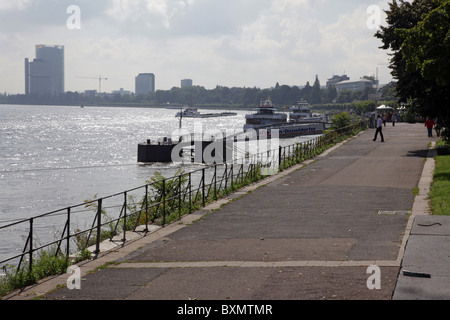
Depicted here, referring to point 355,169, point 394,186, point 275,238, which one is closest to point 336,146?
point 355,169

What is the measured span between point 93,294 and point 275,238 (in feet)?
16.1

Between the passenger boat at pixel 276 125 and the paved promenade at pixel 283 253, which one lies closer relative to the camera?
the paved promenade at pixel 283 253

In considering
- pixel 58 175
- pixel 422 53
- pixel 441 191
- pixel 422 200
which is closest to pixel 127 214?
pixel 422 200

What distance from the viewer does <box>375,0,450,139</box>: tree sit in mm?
19156

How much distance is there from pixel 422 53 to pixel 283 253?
38.1ft

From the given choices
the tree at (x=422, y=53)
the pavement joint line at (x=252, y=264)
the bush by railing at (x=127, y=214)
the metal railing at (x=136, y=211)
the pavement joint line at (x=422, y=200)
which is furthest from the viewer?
the tree at (x=422, y=53)

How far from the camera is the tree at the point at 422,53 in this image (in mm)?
19156

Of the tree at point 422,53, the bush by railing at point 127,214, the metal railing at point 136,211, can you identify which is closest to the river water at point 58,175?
the metal railing at point 136,211

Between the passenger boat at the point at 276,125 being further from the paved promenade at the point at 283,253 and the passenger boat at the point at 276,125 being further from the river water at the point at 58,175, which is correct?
the paved promenade at the point at 283,253

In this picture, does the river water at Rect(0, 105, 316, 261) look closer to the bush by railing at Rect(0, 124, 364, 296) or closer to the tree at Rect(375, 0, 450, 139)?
the bush by railing at Rect(0, 124, 364, 296)

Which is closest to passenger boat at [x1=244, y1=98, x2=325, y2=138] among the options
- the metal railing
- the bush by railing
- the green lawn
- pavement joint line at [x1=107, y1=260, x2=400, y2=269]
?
the metal railing

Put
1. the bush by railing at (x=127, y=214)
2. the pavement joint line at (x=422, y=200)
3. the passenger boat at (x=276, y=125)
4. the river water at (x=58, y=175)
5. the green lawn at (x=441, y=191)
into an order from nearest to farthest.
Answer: the bush by railing at (x=127, y=214) → the pavement joint line at (x=422, y=200) → the green lawn at (x=441, y=191) → the river water at (x=58, y=175) → the passenger boat at (x=276, y=125)

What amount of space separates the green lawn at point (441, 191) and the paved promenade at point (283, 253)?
39cm

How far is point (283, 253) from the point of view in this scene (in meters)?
11.3
